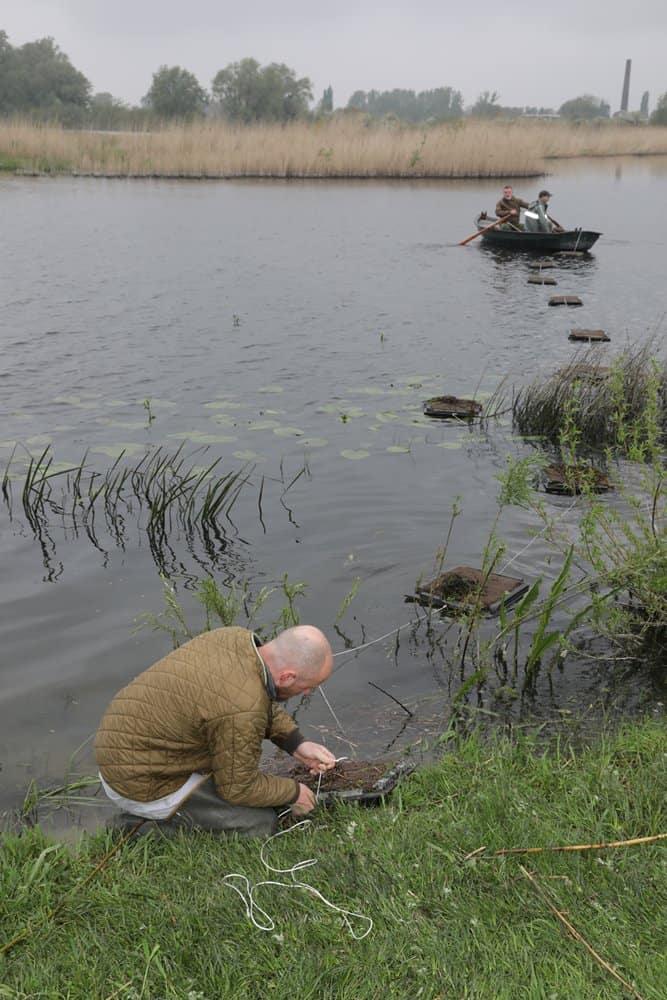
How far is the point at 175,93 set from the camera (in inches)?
3091

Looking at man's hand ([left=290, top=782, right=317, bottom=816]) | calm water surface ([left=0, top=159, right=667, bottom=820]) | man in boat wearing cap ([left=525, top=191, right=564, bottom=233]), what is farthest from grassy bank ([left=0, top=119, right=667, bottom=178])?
man's hand ([left=290, top=782, right=317, bottom=816])

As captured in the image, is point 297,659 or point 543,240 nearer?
point 297,659

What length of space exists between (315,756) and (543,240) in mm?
22348

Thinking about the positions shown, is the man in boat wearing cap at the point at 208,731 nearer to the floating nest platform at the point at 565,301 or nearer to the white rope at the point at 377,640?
the white rope at the point at 377,640

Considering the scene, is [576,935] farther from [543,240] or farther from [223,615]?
[543,240]

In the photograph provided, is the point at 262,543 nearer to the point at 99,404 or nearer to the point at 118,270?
the point at 99,404

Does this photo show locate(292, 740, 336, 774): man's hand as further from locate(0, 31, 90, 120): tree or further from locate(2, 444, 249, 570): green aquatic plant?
locate(0, 31, 90, 120): tree

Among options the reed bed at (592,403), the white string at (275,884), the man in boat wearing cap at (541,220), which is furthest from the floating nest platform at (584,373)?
the man in boat wearing cap at (541,220)

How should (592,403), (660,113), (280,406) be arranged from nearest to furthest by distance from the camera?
(592,403) < (280,406) < (660,113)

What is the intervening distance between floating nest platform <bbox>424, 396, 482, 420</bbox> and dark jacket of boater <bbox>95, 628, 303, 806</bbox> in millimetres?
8358

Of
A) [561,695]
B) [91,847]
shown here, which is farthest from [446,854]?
[561,695]

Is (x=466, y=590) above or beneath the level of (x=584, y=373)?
beneath

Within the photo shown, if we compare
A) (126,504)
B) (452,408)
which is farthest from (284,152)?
(126,504)

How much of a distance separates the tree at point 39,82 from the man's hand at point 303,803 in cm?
7530
